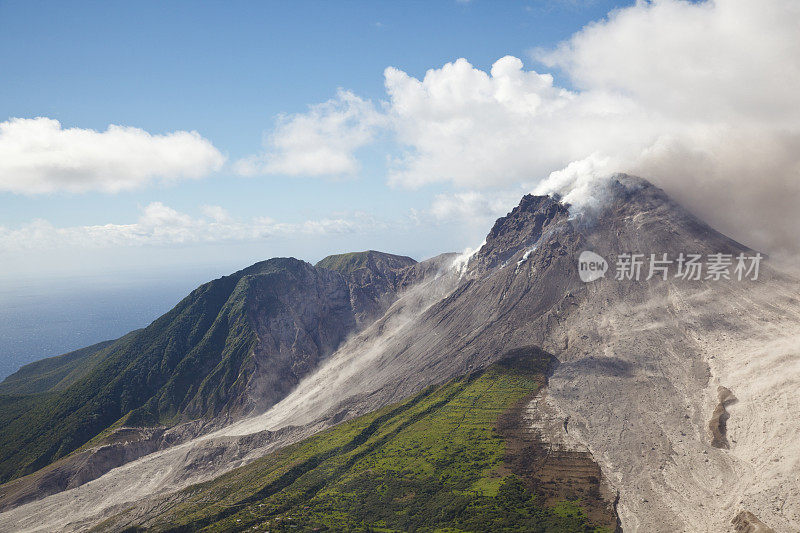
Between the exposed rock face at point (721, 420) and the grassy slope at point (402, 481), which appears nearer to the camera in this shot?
the grassy slope at point (402, 481)

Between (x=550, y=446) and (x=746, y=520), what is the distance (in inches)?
1370

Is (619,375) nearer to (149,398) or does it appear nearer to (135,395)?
(149,398)

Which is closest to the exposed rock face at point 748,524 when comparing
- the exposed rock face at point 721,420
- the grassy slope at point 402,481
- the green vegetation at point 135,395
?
the exposed rock face at point 721,420

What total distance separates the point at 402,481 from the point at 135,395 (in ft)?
410

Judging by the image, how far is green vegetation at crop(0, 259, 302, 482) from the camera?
148375 millimetres

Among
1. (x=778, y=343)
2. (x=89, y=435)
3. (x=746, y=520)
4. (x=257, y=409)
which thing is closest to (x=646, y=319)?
(x=778, y=343)

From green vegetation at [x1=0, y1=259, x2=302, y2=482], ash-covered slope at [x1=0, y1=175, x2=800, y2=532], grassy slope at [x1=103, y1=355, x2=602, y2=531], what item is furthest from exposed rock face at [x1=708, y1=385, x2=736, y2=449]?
green vegetation at [x1=0, y1=259, x2=302, y2=482]

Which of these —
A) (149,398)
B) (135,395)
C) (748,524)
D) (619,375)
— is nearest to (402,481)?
(748,524)

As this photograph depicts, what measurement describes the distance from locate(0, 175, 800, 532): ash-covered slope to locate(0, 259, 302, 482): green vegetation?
82.4 feet

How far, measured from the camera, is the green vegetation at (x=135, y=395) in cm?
14838

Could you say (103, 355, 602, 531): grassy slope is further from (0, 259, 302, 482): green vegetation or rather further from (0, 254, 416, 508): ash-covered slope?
(0, 259, 302, 482): green vegetation

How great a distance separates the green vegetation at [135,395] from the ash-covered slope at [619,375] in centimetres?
2512

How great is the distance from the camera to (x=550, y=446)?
98000mm

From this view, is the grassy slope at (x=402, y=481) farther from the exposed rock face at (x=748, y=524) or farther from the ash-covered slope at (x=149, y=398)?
the ash-covered slope at (x=149, y=398)
